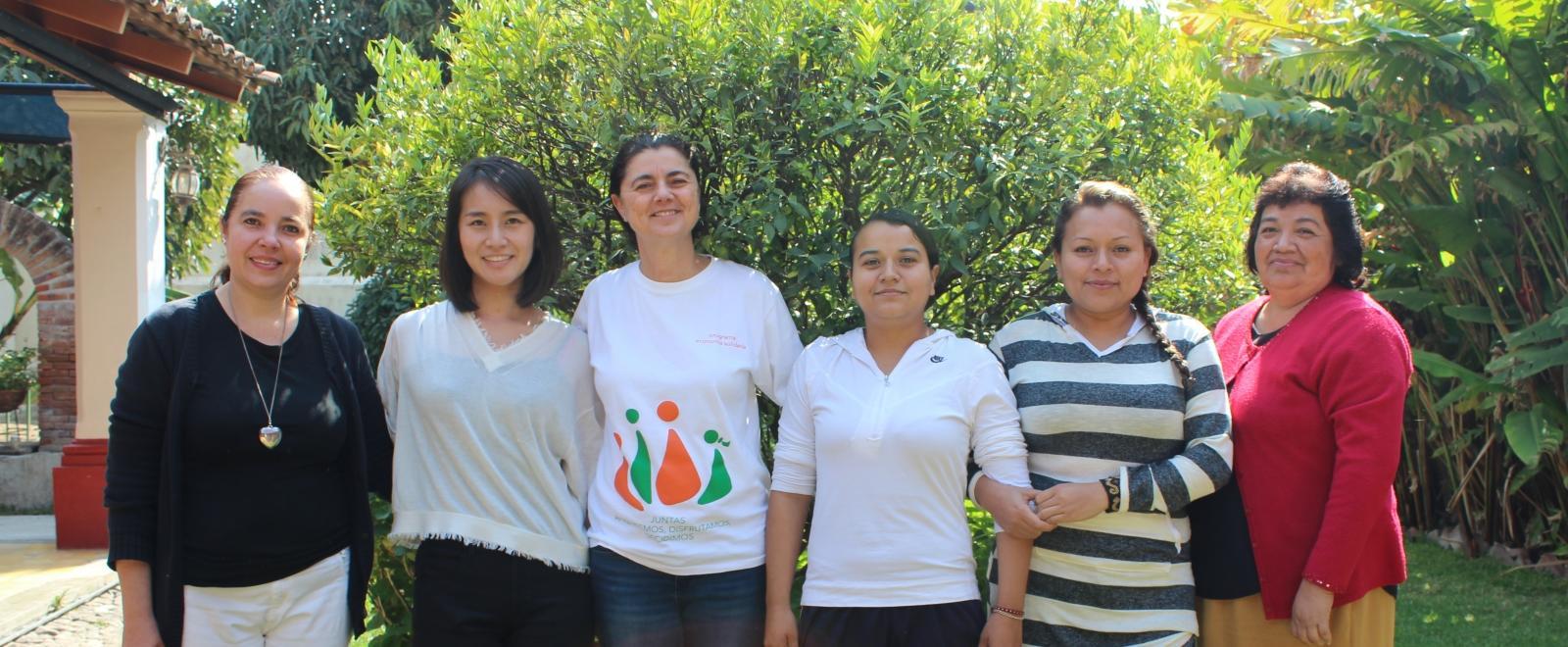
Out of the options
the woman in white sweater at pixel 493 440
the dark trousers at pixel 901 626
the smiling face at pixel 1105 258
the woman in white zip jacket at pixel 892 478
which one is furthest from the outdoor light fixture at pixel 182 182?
the smiling face at pixel 1105 258

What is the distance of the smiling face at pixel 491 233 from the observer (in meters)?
2.88

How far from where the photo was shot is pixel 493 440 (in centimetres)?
278

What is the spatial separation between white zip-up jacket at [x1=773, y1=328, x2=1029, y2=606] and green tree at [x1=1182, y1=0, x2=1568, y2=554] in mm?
4838

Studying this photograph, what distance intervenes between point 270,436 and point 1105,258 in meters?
2.03

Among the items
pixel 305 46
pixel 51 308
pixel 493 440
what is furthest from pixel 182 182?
pixel 493 440

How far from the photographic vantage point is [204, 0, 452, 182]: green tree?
13844 millimetres

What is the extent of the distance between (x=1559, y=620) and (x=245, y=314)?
23.0ft

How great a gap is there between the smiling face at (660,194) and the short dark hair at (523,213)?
0.73ft

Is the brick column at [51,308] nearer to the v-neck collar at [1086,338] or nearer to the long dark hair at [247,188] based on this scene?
the long dark hair at [247,188]

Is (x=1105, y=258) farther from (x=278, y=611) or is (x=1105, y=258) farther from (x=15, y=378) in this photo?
(x=15, y=378)

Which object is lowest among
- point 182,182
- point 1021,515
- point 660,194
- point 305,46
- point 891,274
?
point 1021,515

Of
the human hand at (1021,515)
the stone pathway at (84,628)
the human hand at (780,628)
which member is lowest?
the stone pathway at (84,628)

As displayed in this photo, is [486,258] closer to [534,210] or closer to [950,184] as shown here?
[534,210]

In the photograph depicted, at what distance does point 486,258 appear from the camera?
2891mm
